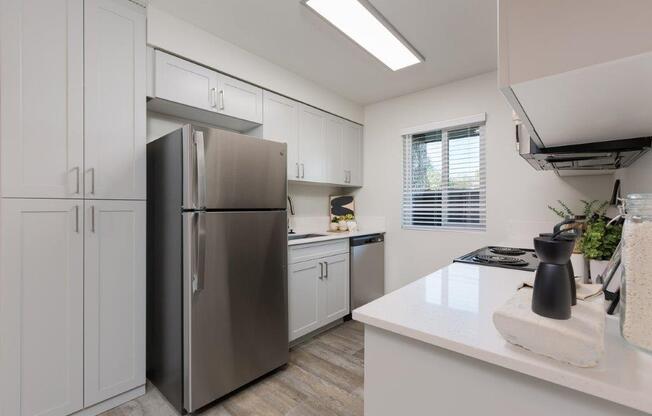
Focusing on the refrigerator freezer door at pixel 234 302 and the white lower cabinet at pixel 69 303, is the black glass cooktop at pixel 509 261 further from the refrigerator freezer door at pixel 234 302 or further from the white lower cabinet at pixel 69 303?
Result: the white lower cabinet at pixel 69 303

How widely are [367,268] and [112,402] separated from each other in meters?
2.31

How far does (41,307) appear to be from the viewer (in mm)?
1498

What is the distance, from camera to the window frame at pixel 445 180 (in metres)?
2.84

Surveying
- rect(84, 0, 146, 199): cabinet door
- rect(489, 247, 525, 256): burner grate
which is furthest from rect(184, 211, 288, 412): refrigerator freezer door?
rect(489, 247, 525, 256): burner grate

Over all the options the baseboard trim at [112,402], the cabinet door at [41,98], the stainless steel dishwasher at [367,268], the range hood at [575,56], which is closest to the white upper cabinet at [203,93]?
the cabinet door at [41,98]

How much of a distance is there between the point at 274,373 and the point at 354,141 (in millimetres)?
2573

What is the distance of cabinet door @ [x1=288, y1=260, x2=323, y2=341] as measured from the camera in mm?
2385

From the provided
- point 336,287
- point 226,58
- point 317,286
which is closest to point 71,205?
point 226,58

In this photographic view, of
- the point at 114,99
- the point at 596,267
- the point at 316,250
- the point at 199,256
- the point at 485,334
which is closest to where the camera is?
the point at 485,334

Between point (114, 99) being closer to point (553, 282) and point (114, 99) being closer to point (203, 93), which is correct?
point (203, 93)

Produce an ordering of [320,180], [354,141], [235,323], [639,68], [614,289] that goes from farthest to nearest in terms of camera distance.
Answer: [354,141] → [320,180] → [235,323] → [614,289] → [639,68]

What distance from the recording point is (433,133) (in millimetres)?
3164

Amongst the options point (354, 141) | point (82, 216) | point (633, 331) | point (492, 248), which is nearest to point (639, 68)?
point (633, 331)

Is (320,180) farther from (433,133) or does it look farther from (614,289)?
(614,289)
